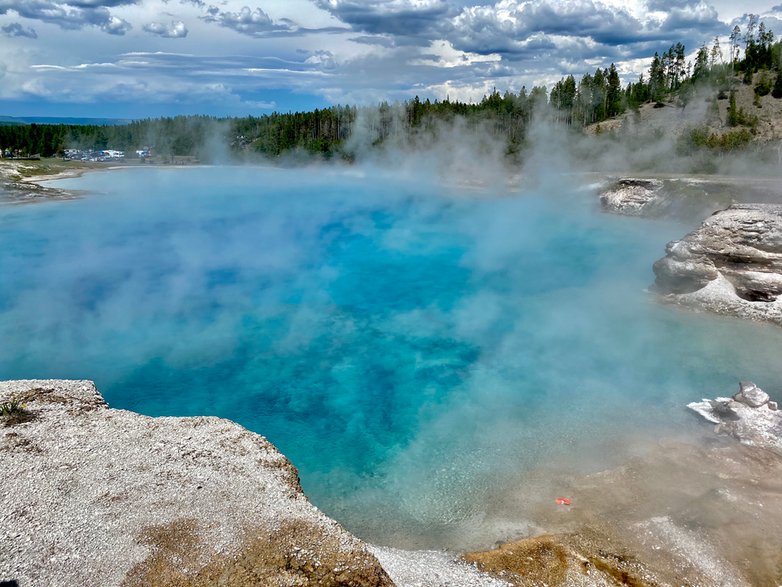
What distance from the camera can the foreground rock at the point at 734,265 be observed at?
23578 millimetres

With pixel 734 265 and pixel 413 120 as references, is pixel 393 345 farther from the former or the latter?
pixel 413 120

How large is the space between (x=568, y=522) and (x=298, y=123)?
99223 millimetres

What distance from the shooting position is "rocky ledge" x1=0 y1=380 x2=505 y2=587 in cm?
910

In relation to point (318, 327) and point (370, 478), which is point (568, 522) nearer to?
point (370, 478)

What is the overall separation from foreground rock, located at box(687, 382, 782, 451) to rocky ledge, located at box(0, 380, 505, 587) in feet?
28.8

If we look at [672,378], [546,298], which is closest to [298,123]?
[546,298]

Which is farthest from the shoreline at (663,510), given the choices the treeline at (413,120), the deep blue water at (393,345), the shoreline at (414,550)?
the treeline at (413,120)

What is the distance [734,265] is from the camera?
80.6 feet

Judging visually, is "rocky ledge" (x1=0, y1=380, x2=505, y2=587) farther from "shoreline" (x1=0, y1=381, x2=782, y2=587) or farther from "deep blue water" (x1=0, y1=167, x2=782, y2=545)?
"deep blue water" (x1=0, y1=167, x2=782, y2=545)

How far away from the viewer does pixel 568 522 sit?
12.1 meters

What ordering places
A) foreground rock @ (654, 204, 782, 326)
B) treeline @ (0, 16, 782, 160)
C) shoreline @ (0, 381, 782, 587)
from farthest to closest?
treeline @ (0, 16, 782, 160) < foreground rock @ (654, 204, 782, 326) < shoreline @ (0, 381, 782, 587)

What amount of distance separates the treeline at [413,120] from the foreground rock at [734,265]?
44.0 meters

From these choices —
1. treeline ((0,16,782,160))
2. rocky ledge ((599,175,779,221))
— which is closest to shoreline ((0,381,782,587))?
rocky ledge ((599,175,779,221))

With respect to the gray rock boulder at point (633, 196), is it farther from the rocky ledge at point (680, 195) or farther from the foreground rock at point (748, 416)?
the foreground rock at point (748, 416)
